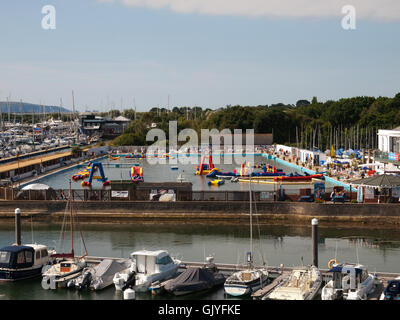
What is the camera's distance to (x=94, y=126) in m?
148

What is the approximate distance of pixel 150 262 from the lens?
68.6ft

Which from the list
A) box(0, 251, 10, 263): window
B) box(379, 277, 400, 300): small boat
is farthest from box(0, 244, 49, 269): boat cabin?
box(379, 277, 400, 300): small boat

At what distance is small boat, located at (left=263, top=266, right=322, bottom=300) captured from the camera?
58.5 ft

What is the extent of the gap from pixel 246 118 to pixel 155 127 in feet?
65.3

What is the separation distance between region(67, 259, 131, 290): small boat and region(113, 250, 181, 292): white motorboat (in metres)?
0.44

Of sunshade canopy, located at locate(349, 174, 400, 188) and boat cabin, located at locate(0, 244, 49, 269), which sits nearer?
boat cabin, located at locate(0, 244, 49, 269)

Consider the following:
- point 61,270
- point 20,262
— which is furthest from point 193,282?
point 20,262

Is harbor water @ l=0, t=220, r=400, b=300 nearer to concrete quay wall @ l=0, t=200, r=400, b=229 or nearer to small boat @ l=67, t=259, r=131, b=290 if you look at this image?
small boat @ l=67, t=259, r=131, b=290

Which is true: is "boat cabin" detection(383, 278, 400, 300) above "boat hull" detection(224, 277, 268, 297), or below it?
above

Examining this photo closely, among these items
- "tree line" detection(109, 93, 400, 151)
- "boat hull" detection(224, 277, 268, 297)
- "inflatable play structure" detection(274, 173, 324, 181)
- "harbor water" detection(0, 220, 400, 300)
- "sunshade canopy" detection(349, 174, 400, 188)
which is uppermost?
"tree line" detection(109, 93, 400, 151)

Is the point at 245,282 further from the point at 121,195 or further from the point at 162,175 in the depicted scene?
the point at 162,175

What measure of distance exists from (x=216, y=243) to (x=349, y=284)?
38.2ft

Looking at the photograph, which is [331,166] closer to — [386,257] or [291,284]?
[386,257]
